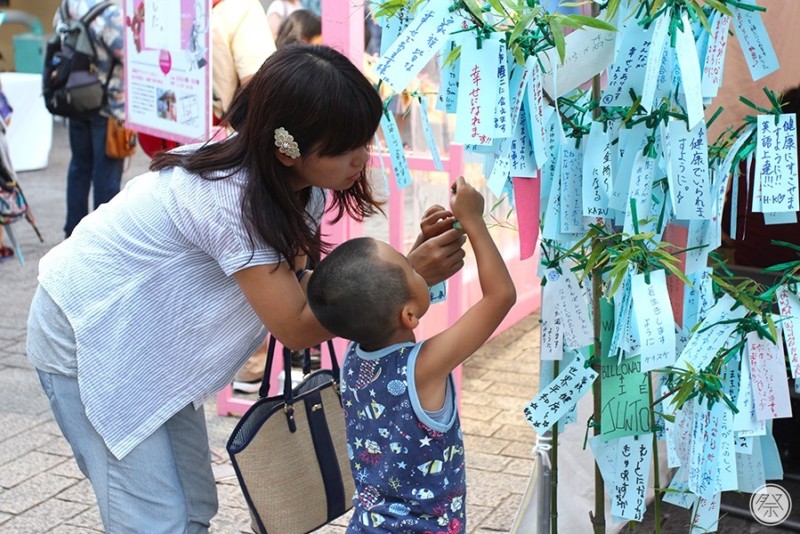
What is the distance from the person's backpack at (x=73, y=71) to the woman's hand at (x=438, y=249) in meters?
4.22

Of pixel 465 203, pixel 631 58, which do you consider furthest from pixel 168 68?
pixel 631 58

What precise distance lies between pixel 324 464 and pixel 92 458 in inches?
18.2

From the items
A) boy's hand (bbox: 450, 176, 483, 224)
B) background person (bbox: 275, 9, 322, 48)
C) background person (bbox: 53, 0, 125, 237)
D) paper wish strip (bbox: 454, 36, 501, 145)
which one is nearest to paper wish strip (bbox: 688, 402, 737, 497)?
boy's hand (bbox: 450, 176, 483, 224)

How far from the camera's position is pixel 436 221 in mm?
1967

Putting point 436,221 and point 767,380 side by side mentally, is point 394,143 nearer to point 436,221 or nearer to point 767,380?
point 436,221

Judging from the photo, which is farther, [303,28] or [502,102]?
[303,28]

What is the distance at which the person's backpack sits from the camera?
5.75 metres

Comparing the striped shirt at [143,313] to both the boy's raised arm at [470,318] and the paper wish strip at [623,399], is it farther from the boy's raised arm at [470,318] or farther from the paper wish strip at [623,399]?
the paper wish strip at [623,399]

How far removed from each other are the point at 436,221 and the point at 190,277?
0.47m

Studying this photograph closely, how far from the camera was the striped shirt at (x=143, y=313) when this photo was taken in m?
1.96

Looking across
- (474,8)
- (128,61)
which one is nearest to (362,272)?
(474,8)

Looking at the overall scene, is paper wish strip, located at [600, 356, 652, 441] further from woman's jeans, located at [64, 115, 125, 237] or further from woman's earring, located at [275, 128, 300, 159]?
woman's jeans, located at [64, 115, 125, 237]

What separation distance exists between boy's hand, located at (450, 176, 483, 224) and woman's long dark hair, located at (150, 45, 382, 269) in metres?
0.19

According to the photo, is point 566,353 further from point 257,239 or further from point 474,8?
point 474,8
